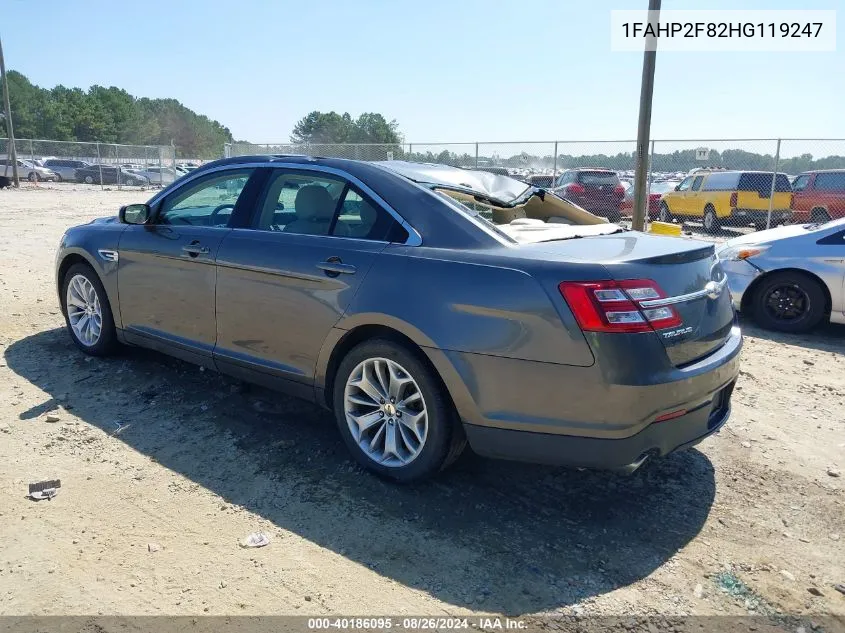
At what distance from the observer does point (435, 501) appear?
3.33 metres

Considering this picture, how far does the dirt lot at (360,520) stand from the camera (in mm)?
2643

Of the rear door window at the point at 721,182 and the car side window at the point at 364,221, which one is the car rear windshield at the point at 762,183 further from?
the car side window at the point at 364,221

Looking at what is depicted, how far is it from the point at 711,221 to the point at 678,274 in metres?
16.3

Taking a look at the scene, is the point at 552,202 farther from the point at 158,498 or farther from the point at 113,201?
the point at 113,201

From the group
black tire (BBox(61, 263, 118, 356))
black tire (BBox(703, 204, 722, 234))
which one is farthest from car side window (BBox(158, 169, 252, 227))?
black tire (BBox(703, 204, 722, 234))

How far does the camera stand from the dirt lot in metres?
2.64

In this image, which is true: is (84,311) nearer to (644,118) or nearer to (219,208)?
(219,208)

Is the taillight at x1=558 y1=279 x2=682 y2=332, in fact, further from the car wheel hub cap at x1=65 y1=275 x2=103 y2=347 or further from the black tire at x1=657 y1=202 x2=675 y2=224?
the black tire at x1=657 y1=202 x2=675 y2=224

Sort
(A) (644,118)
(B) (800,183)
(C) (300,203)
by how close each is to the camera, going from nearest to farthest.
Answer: (C) (300,203) < (A) (644,118) < (B) (800,183)

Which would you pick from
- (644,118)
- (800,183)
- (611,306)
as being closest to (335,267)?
(611,306)

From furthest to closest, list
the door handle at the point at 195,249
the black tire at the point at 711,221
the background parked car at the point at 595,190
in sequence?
the background parked car at the point at 595,190 < the black tire at the point at 711,221 < the door handle at the point at 195,249

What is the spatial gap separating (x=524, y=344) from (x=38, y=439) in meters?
2.92

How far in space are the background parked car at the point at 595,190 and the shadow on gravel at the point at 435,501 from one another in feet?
48.8

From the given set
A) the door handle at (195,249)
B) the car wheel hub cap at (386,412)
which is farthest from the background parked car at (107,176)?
the car wheel hub cap at (386,412)
